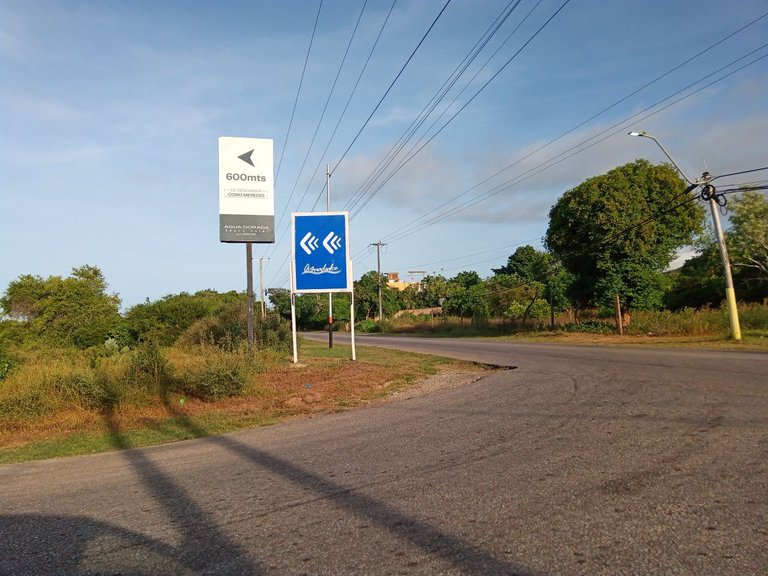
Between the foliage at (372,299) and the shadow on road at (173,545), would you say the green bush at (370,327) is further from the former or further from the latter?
the shadow on road at (173,545)

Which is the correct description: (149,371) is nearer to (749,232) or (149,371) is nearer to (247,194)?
(247,194)

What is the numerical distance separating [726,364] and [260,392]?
36.6 ft

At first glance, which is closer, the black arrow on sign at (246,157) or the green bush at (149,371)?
the green bush at (149,371)

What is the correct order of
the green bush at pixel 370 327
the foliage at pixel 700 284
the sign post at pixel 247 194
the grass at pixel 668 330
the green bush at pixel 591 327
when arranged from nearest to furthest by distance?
the sign post at pixel 247 194, the grass at pixel 668 330, the green bush at pixel 591 327, the foliage at pixel 700 284, the green bush at pixel 370 327

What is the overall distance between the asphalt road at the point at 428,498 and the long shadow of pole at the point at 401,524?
17 mm

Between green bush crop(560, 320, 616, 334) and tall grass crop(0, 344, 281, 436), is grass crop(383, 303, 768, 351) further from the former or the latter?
tall grass crop(0, 344, 281, 436)

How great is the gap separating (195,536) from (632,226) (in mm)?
29805

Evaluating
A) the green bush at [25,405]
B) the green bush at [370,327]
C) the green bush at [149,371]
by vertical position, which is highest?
the green bush at [370,327]

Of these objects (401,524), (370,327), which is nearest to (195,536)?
(401,524)

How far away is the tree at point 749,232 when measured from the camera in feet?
102

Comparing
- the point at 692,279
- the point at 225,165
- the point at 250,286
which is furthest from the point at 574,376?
the point at 692,279

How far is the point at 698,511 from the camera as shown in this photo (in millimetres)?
4211

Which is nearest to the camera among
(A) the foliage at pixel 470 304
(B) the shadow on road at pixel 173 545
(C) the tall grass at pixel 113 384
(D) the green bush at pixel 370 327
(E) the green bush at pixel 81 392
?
(B) the shadow on road at pixel 173 545

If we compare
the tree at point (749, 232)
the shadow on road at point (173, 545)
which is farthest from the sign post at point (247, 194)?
the tree at point (749, 232)
